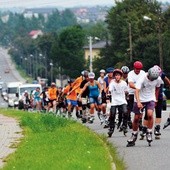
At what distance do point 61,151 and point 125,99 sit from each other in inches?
210

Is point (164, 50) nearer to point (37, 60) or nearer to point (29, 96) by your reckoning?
point (29, 96)

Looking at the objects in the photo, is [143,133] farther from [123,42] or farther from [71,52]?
[71,52]

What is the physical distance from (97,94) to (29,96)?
27216 mm

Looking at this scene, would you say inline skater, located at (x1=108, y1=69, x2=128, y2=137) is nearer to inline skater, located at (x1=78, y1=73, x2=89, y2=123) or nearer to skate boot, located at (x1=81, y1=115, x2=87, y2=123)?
inline skater, located at (x1=78, y1=73, x2=89, y2=123)

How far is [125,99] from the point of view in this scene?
2477 cm

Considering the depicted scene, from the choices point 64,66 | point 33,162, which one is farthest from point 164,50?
point 33,162

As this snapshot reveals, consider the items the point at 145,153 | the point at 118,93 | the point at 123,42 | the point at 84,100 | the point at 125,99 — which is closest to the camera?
the point at 145,153

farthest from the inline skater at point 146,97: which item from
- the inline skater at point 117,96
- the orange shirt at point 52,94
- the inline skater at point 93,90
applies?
the orange shirt at point 52,94

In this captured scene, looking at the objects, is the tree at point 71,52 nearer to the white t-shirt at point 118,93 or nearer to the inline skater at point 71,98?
the inline skater at point 71,98

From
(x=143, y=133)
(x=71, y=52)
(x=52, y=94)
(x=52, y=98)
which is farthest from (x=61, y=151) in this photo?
(x=71, y=52)

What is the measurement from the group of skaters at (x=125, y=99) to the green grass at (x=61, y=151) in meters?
0.84

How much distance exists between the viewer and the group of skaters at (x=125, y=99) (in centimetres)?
2183

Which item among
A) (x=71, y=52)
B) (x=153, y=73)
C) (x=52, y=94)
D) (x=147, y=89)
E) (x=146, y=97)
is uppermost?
(x=153, y=73)

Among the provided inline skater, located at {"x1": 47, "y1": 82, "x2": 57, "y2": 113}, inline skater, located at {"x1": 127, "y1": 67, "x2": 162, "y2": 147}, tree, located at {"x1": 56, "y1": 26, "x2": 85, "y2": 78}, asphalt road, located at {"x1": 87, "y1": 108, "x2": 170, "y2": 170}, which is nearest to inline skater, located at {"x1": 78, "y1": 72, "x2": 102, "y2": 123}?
asphalt road, located at {"x1": 87, "y1": 108, "x2": 170, "y2": 170}
